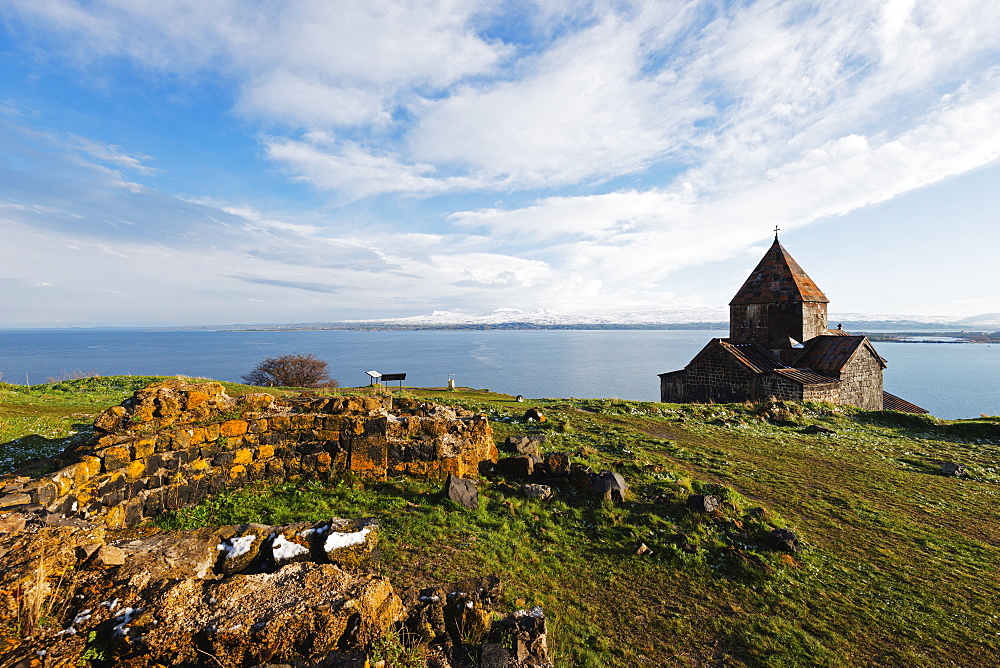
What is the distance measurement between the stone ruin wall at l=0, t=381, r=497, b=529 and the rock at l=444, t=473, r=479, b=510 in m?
1.18

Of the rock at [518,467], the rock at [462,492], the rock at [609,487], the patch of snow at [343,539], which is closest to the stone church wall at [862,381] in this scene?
the rock at [609,487]

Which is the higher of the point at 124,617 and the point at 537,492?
the point at 124,617

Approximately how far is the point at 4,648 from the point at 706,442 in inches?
658

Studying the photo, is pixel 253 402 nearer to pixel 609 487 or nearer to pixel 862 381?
pixel 609 487

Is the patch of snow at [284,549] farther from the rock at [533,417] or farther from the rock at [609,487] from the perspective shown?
the rock at [533,417]

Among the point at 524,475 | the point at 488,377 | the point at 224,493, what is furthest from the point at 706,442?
the point at 488,377

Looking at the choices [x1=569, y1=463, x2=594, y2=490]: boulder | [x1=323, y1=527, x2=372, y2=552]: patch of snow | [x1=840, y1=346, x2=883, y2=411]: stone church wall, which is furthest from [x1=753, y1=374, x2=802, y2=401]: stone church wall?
[x1=323, y1=527, x2=372, y2=552]: patch of snow

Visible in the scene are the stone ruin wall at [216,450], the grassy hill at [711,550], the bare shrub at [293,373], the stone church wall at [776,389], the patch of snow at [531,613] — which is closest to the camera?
the patch of snow at [531,613]

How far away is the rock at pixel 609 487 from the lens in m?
8.83

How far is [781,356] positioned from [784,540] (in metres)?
24.9

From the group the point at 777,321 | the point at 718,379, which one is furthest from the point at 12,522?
the point at 777,321

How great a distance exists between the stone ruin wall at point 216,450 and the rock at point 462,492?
1185 millimetres

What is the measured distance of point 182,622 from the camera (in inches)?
149

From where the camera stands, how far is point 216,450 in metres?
8.61
